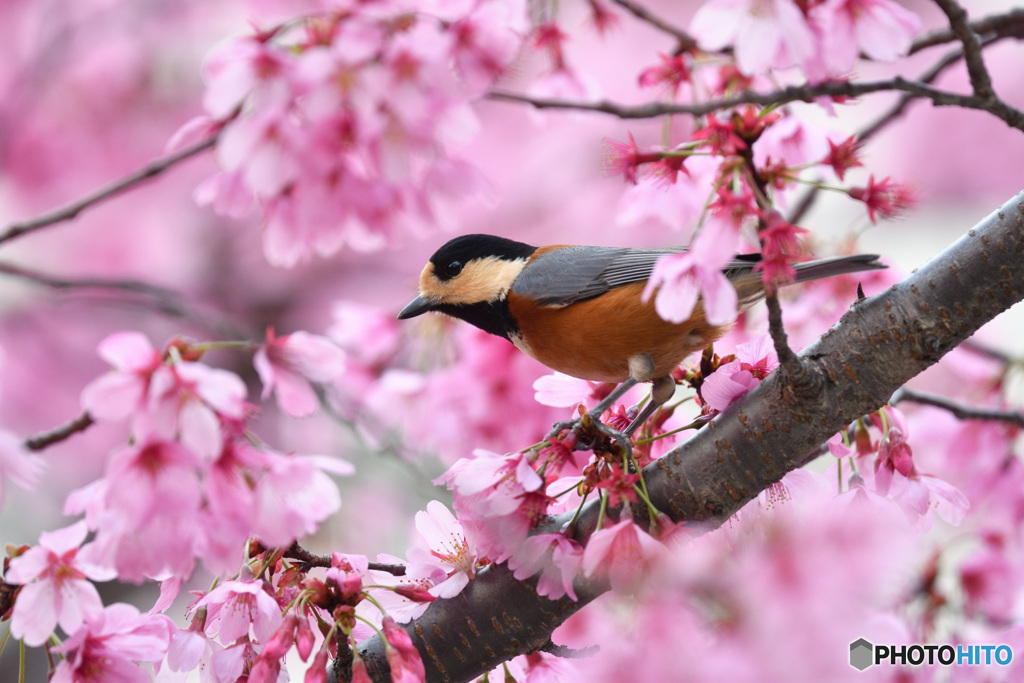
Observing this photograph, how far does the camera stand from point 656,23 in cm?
157

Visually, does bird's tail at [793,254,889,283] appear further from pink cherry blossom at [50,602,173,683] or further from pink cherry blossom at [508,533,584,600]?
pink cherry blossom at [50,602,173,683]

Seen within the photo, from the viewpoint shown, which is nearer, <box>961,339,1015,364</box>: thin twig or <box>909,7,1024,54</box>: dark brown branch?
<box>909,7,1024,54</box>: dark brown branch

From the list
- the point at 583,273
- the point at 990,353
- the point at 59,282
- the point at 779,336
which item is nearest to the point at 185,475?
the point at 59,282

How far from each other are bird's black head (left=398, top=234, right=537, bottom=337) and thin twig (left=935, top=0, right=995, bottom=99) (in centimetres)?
99

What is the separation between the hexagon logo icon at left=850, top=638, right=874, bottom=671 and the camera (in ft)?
4.41

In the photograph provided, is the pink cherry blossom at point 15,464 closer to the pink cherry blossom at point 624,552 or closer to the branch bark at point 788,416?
the branch bark at point 788,416

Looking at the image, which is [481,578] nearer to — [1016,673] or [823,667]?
[823,667]

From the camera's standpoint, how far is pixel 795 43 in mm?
1162

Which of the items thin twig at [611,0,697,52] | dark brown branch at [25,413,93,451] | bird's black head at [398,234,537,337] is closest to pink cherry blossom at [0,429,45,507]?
dark brown branch at [25,413,93,451]

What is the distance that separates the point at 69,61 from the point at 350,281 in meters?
1.63

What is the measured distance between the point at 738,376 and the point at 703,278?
309 millimetres

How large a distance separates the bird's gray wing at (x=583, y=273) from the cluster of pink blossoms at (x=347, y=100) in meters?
0.56

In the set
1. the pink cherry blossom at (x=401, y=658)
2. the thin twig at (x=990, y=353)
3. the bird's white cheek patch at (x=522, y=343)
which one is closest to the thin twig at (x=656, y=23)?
the bird's white cheek patch at (x=522, y=343)

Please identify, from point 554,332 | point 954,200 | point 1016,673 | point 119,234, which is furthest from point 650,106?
point 954,200
